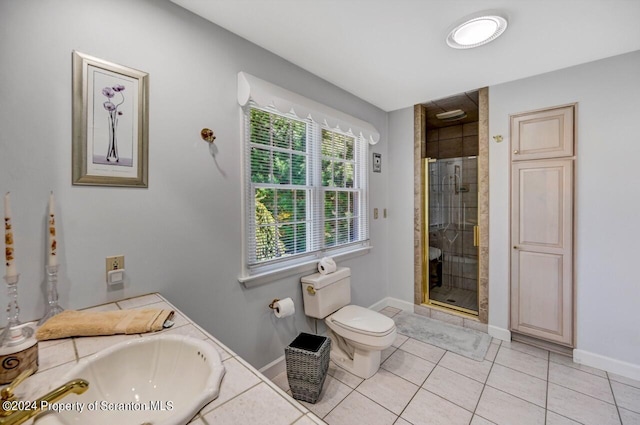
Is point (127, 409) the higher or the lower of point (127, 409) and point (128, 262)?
the lower

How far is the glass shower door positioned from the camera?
123 inches

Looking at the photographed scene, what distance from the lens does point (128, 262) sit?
1.36 meters

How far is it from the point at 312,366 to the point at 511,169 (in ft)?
7.98

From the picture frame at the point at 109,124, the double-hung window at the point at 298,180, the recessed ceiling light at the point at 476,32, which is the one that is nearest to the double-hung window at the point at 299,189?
the double-hung window at the point at 298,180

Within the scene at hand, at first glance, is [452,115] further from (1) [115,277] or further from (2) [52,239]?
(2) [52,239]

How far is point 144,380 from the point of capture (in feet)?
3.03

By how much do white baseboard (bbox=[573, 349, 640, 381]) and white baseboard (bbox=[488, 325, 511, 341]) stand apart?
1.52ft

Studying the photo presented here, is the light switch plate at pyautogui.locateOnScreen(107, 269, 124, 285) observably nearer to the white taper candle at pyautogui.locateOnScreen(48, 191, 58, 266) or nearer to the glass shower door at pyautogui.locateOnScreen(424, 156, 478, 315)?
the white taper candle at pyautogui.locateOnScreen(48, 191, 58, 266)

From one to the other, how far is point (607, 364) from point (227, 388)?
2.93 metres

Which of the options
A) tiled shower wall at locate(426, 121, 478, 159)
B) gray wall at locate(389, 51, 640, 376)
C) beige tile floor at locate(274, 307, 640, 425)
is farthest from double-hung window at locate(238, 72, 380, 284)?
gray wall at locate(389, 51, 640, 376)

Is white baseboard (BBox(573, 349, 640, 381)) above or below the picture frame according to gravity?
below

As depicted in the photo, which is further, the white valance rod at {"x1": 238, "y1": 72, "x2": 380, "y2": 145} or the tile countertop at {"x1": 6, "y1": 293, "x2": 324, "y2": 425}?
the white valance rod at {"x1": 238, "y1": 72, "x2": 380, "y2": 145}

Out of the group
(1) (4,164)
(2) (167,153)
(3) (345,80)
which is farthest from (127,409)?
(3) (345,80)

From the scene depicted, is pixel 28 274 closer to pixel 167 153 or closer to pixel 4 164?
pixel 4 164
